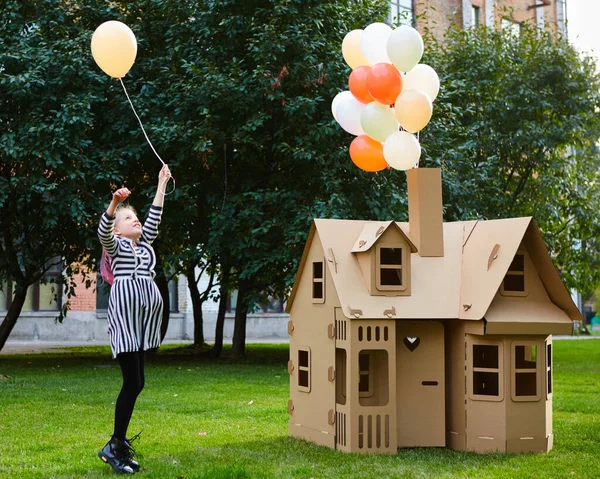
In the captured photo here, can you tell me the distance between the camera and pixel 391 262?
686 centimetres

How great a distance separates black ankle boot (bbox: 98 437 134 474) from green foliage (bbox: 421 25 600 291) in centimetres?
1293

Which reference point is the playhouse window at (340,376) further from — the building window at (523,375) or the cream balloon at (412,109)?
the cream balloon at (412,109)

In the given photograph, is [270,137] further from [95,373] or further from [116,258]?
[116,258]

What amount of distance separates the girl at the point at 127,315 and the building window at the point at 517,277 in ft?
9.25

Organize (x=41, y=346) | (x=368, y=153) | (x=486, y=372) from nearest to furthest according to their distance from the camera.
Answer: (x=486, y=372), (x=368, y=153), (x=41, y=346)

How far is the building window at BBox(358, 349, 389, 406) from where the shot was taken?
6.66 m

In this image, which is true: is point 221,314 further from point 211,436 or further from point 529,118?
point 211,436

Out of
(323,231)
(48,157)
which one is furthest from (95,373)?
(323,231)

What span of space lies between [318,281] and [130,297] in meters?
1.78

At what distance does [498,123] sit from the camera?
19547 mm

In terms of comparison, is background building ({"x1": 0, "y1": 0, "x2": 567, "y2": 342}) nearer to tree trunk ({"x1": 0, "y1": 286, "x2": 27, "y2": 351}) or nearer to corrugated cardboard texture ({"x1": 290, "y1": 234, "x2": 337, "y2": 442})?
tree trunk ({"x1": 0, "y1": 286, "x2": 27, "y2": 351})

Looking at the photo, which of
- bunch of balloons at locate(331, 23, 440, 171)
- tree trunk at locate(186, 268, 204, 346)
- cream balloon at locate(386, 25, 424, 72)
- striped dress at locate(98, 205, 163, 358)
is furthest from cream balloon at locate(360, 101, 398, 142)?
tree trunk at locate(186, 268, 204, 346)

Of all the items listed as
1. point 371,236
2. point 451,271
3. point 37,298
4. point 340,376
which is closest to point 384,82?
point 371,236

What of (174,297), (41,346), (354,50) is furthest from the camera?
(174,297)
